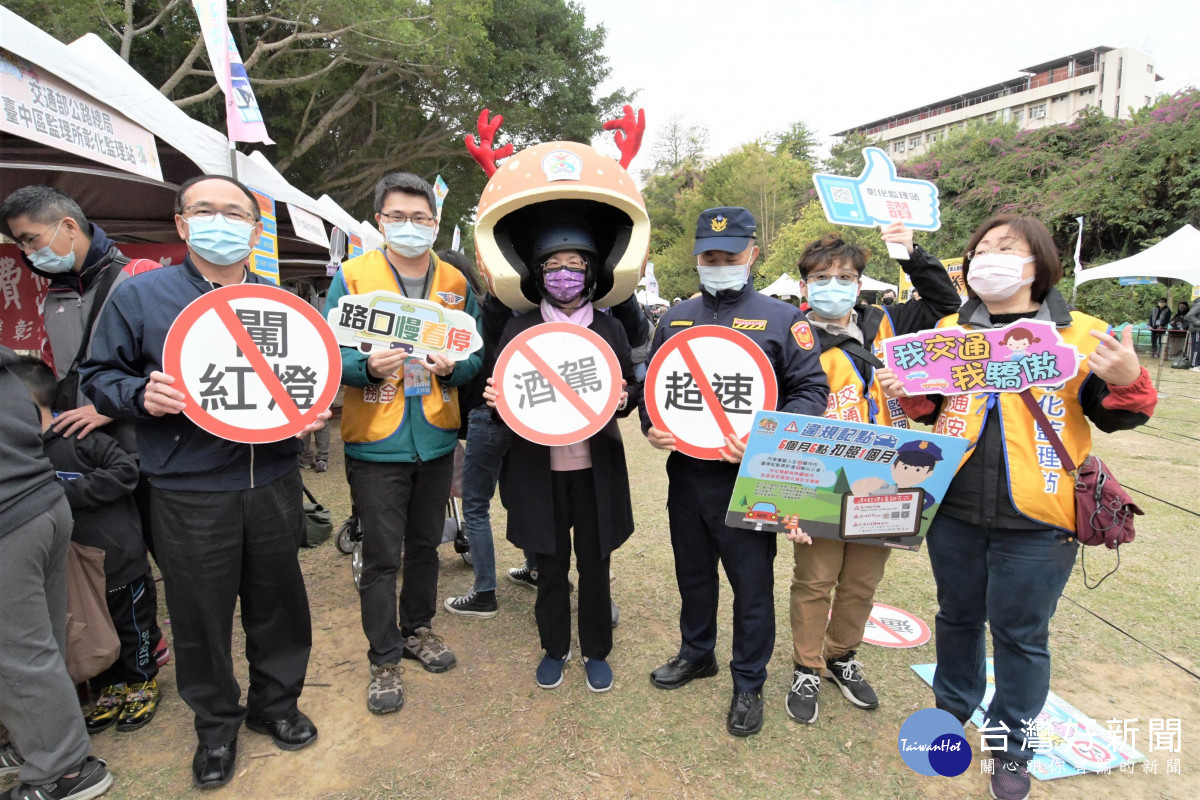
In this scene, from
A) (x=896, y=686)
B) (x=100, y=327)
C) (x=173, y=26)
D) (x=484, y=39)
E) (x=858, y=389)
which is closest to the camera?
(x=100, y=327)

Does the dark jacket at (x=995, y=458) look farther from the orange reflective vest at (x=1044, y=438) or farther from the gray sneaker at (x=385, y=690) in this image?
the gray sneaker at (x=385, y=690)

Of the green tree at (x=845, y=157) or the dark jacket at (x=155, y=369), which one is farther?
the green tree at (x=845, y=157)

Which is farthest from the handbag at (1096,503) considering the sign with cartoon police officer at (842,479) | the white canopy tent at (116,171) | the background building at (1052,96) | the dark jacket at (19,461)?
the background building at (1052,96)

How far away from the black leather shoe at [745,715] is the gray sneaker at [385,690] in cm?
151

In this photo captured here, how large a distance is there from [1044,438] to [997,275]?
609mm

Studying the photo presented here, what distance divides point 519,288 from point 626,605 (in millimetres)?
2155

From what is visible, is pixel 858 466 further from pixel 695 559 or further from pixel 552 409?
pixel 552 409

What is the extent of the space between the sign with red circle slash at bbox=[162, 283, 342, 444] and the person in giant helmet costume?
0.70m

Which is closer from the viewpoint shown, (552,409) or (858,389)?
(552,409)

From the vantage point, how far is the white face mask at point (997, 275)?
217cm

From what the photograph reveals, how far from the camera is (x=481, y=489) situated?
12.3ft

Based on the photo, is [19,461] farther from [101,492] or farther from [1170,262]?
[1170,262]

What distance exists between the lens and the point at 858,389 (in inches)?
107

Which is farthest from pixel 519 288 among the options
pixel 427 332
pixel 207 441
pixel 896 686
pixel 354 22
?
pixel 354 22
